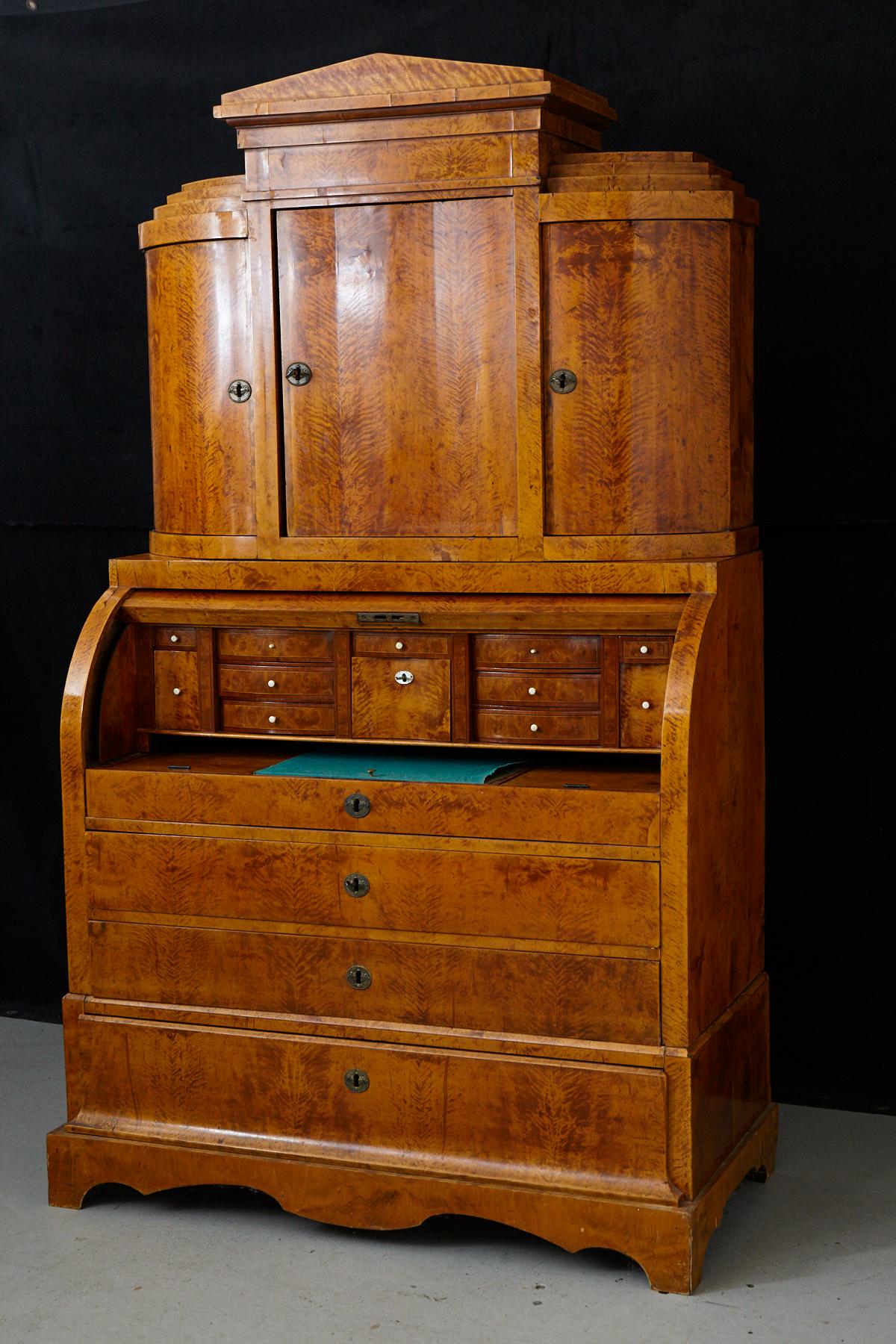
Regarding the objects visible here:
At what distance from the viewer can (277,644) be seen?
3.49 meters

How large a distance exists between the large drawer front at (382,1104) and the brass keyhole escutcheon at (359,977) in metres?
0.11

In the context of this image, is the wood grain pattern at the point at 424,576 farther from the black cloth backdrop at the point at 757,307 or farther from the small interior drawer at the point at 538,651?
the black cloth backdrop at the point at 757,307

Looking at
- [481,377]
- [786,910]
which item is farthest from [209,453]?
[786,910]

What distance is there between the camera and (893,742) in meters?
3.87

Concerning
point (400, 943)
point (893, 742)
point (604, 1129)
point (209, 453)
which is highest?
point (209, 453)

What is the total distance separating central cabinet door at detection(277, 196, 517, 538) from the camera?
326 centimetres

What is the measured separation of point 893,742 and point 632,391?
3.89 ft

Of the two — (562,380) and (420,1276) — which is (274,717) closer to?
(562,380)

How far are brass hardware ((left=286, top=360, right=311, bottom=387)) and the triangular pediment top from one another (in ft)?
1.61

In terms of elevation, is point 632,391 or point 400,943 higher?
point 632,391

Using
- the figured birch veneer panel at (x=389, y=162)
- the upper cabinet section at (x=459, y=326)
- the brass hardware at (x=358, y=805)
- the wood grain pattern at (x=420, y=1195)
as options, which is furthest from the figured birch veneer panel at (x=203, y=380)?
the wood grain pattern at (x=420, y=1195)

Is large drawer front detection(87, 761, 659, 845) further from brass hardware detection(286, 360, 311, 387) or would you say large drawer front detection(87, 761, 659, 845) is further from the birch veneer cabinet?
brass hardware detection(286, 360, 311, 387)

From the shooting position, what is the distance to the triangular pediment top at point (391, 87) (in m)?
3.17

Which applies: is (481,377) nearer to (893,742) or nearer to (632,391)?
(632,391)
